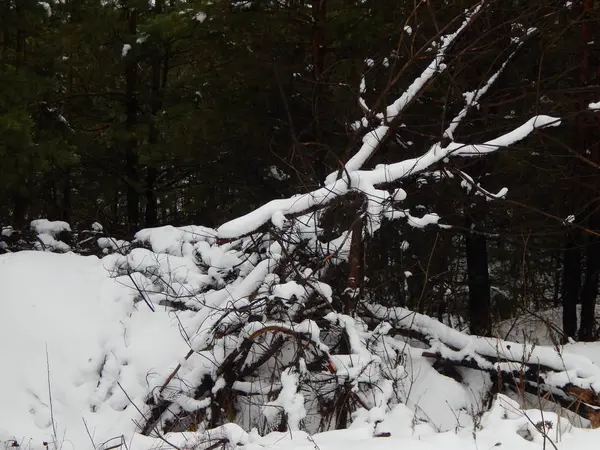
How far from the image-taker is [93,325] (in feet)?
18.1

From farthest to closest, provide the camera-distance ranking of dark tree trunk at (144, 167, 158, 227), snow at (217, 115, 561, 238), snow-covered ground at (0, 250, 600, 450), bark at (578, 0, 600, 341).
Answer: dark tree trunk at (144, 167, 158, 227)
bark at (578, 0, 600, 341)
snow at (217, 115, 561, 238)
snow-covered ground at (0, 250, 600, 450)

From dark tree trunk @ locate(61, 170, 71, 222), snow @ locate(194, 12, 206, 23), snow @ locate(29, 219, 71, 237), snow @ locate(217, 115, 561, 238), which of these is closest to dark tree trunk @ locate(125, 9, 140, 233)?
dark tree trunk @ locate(61, 170, 71, 222)

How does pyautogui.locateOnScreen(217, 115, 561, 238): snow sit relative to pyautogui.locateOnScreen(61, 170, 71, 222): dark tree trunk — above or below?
above

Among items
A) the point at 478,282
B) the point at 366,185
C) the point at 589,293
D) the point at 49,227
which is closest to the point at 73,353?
the point at 366,185

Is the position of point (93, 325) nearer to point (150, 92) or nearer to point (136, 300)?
point (136, 300)

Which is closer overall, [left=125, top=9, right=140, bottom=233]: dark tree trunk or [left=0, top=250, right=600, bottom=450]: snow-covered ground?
[left=0, top=250, right=600, bottom=450]: snow-covered ground

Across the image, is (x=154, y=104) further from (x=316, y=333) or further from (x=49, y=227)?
(x=316, y=333)

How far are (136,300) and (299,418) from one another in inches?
103

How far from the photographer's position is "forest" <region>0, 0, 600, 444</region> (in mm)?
4957

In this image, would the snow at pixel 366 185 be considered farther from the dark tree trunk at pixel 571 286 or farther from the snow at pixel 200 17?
the snow at pixel 200 17

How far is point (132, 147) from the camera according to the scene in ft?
34.6

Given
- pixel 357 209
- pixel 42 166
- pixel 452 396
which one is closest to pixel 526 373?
pixel 452 396

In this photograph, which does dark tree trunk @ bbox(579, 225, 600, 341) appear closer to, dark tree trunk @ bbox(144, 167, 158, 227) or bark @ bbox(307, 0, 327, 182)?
bark @ bbox(307, 0, 327, 182)

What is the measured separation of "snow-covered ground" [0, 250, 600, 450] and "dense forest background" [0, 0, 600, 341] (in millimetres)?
1901
